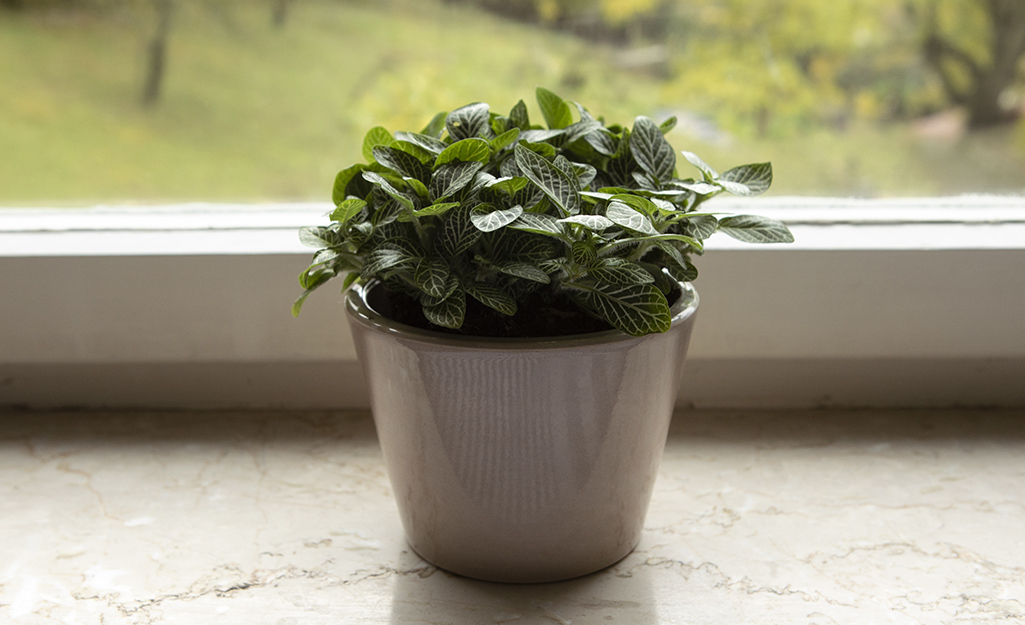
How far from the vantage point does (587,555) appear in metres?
0.58

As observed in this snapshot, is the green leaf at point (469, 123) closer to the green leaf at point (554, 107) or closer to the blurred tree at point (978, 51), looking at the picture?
the green leaf at point (554, 107)

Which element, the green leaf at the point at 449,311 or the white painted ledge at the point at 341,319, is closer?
the green leaf at the point at 449,311

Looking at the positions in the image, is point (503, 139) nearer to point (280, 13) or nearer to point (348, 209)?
point (348, 209)

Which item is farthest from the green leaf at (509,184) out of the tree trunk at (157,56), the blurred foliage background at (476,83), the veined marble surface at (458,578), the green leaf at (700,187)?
the tree trunk at (157,56)

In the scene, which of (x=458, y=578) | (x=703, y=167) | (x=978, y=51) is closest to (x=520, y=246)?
(x=703, y=167)

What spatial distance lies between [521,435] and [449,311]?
9 centimetres

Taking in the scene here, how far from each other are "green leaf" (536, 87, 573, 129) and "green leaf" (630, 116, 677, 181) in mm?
60

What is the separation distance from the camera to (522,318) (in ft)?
1.86

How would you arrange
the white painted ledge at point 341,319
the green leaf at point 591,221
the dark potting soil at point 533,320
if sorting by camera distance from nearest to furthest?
the green leaf at point 591,221
the dark potting soil at point 533,320
the white painted ledge at point 341,319

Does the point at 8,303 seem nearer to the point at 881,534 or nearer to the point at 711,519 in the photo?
the point at 711,519

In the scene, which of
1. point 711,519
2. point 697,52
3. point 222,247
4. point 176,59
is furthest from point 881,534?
point 176,59

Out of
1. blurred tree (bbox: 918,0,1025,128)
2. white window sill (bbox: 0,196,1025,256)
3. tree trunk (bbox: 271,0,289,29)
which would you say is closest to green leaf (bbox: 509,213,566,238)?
white window sill (bbox: 0,196,1025,256)

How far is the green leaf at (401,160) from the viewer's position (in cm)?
55

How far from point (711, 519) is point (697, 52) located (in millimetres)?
494
